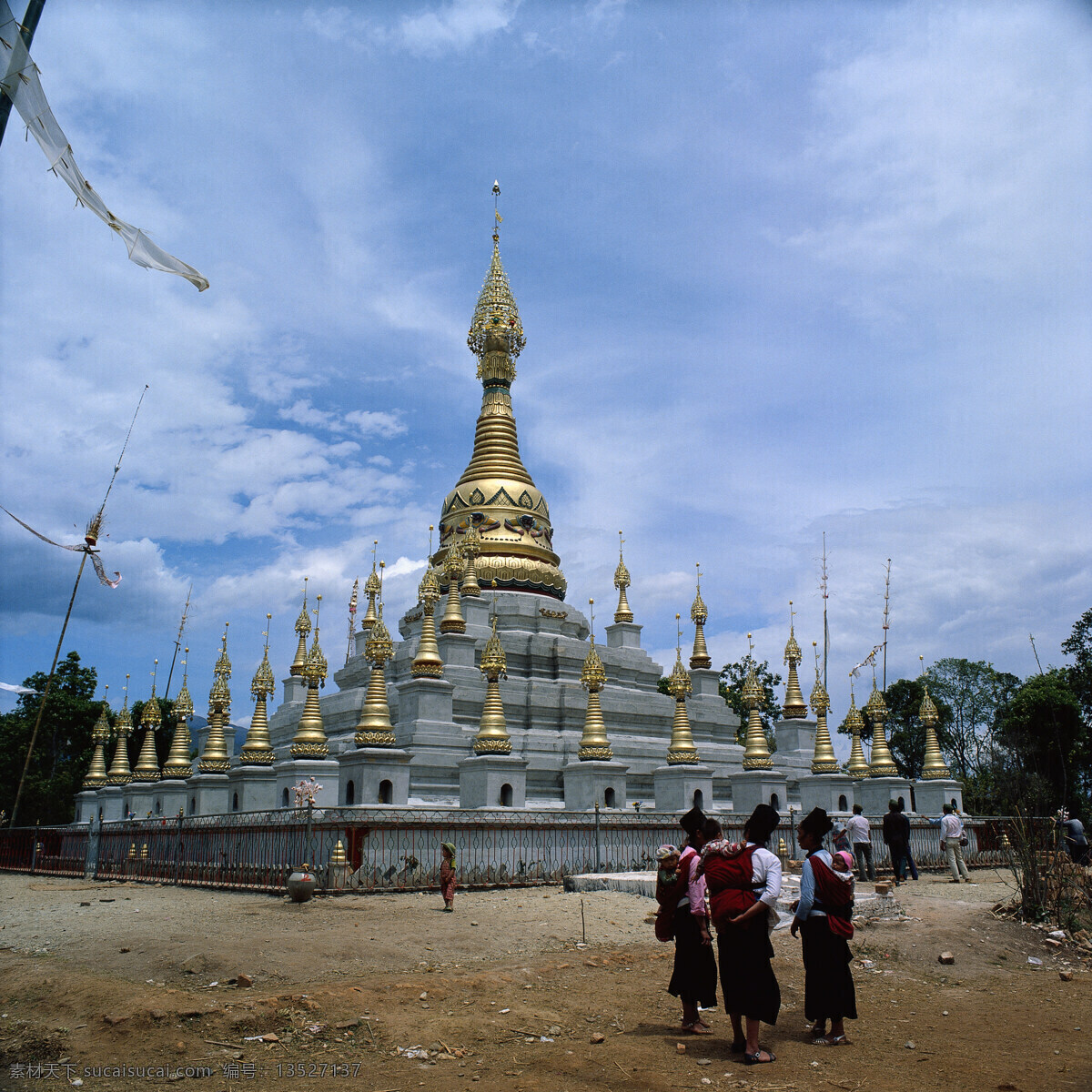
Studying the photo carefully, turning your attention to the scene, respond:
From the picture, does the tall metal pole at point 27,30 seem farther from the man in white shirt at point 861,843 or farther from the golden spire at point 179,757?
the golden spire at point 179,757

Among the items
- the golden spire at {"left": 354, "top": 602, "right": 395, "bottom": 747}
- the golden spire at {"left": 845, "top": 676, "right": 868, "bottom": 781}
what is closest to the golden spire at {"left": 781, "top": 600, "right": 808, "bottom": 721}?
the golden spire at {"left": 845, "top": 676, "right": 868, "bottom": 781}

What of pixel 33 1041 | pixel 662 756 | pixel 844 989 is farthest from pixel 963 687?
pixel 33 1041

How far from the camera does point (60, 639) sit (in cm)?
1495

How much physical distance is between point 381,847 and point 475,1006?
1001cm

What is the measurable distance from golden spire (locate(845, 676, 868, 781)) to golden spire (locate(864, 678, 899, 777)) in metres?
0.29

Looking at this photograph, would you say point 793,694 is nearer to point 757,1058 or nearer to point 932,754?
point 932,754

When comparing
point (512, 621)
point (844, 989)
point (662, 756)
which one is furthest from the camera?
point (512, 621)

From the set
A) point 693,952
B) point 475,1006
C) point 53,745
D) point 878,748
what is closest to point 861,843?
point 693,952

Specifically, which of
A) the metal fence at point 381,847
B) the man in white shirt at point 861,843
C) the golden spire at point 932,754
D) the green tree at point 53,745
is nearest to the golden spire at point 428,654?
the metal fence at point 381,847

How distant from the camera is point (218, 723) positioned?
1330 inches

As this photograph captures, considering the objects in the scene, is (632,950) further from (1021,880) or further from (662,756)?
(662,756)

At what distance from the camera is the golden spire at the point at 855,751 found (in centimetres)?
3462

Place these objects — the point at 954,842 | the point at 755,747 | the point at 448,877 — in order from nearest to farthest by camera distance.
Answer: the point at 448,877
the point at 954,842
the point at 755,747

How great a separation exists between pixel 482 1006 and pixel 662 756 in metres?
23.7
